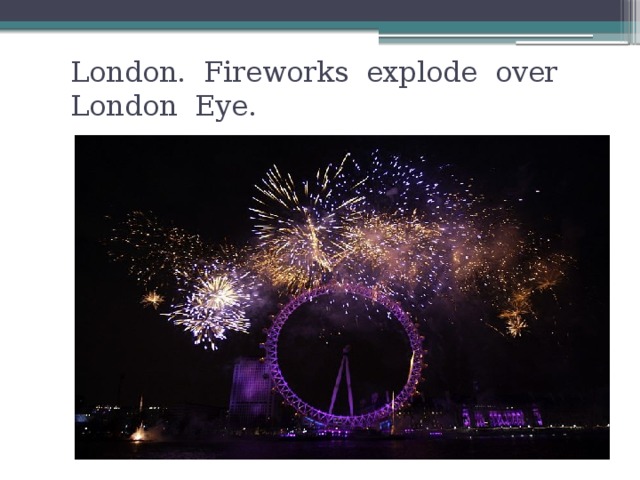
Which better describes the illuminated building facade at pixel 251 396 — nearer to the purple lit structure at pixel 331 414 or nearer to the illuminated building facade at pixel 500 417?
the purple lit structure at pixel 331 414

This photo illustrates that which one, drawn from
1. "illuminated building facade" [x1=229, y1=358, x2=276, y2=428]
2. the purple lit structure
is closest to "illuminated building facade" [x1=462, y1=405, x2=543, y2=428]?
the purple lit structure

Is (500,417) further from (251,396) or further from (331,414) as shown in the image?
(251,396)

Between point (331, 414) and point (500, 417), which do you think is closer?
point (331, 414)

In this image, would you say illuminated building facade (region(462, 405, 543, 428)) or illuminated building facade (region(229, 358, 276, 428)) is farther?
illuminated building facade (region(462, 405, 543, 428))

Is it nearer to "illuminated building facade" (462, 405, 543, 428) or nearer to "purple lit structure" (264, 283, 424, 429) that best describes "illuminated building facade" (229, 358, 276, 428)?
"purple lit structure" (264, 283, 424, 429)

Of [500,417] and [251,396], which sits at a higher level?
[251,396]

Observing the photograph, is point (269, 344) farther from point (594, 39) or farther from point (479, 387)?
point (594, 39)

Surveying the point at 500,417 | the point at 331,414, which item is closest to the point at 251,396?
the point at 331,414
